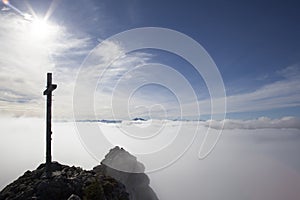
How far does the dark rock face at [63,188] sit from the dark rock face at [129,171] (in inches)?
2264

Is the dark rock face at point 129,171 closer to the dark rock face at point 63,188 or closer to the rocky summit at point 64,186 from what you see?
the rocky summit at point 64,186

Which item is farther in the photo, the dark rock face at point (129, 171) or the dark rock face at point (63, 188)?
the dark rock face at point (129, 171)

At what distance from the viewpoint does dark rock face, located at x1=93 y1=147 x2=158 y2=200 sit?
89812 mm

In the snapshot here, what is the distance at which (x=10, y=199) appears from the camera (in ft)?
80.2

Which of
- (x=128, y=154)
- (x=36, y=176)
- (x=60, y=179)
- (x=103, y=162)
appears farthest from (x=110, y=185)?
(x=128, y=154)

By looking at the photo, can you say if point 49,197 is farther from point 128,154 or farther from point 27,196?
point 128,154

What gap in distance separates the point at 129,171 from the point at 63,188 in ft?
244

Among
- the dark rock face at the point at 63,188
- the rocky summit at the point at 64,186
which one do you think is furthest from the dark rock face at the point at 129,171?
the dark rock face at the point at 63,188

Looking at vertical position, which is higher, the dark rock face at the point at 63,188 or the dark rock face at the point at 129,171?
the dark rock face at the point at 63,188

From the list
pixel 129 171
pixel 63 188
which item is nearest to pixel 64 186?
pixel 63 188

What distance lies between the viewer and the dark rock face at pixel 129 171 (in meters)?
89.8

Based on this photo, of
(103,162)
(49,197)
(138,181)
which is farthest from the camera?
(138,181)

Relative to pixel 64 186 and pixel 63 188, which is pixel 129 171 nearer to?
pixel 64 186

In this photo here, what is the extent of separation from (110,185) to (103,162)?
62.3 meters
